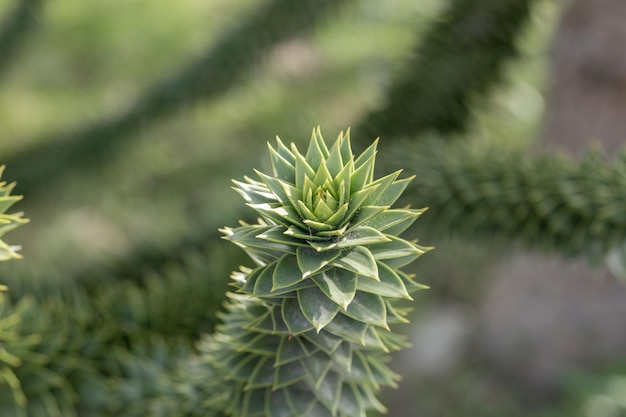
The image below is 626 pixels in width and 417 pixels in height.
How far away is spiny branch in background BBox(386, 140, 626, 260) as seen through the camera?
1449mm

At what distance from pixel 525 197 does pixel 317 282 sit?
0.79 metres

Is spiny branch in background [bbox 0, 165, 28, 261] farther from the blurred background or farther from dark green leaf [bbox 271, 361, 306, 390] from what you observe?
the blurred background

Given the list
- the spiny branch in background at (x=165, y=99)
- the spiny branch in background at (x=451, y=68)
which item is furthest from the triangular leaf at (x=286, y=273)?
the spiny branch in background at (x=165, y=99)

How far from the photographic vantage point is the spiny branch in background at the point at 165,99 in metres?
2.26

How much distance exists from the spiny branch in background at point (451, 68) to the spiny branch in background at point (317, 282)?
1.16 meters

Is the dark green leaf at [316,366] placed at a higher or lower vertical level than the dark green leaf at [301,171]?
lower

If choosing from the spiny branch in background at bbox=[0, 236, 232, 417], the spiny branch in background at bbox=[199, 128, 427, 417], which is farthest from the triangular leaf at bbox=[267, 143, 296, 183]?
the spiny branch in background at bbox=[0, 236, 232, 417]

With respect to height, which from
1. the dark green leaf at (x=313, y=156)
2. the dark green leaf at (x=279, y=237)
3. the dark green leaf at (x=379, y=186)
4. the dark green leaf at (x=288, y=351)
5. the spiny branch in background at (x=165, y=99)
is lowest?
the dark green leaf at (x=288, y=351)

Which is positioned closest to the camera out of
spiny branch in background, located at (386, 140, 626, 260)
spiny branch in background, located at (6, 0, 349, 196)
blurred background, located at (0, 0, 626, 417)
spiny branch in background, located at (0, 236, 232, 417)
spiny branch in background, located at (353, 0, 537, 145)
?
spiny branch in background, located at (0, 236, 232, 417)

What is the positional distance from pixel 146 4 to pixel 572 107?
2.80 m

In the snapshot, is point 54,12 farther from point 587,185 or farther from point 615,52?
point 587,185

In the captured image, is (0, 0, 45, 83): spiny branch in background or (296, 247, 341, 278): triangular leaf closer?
(296, 247, 341, 278): triangular leaf

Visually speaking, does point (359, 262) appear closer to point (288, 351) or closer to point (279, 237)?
point (279, 237)

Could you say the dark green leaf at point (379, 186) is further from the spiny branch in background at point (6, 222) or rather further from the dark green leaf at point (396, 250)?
the spiny branch in background at point (6, 222)
